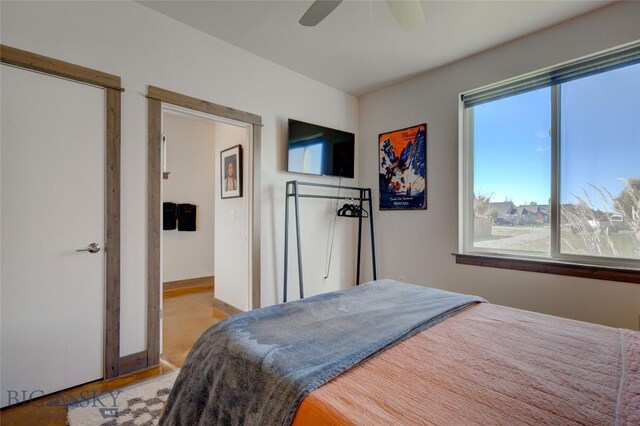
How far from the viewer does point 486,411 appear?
80 centimetres

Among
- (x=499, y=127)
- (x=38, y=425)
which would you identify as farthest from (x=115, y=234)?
(x=499, y=127)

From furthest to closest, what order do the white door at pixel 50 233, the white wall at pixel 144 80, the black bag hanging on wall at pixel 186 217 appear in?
the black bag hanging on wall at pixel 186 217
the white wall at pixel 144 80
the white door at pixel 50 233

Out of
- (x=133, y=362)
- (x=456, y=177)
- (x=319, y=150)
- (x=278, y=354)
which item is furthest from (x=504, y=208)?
(x=133, y=362)

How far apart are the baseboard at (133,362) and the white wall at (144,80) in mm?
48

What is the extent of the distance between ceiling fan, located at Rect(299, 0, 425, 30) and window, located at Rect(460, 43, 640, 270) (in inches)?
59.3

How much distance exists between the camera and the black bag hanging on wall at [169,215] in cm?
449

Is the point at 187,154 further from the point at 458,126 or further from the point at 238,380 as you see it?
the point at 238,380

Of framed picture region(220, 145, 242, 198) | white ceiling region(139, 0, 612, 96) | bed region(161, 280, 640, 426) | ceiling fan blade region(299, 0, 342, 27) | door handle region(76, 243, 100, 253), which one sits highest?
white ceiling region(139, 0, 612, 96)

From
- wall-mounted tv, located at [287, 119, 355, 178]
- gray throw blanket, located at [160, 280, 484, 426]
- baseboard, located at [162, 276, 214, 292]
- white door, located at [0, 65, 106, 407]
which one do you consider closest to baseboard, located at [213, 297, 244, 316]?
baseboard, located at [162, 276, 214, 292]

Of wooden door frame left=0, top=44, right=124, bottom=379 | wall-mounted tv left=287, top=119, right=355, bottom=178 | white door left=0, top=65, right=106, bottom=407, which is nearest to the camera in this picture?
white door left=0, top=65, right=106, bottom=407

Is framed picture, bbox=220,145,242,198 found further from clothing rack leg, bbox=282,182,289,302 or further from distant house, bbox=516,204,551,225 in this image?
distant house, bbox=516,204,551,225

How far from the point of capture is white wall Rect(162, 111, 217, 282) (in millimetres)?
4582

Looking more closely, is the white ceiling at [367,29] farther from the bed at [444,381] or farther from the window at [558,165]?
the bed at [444,381]

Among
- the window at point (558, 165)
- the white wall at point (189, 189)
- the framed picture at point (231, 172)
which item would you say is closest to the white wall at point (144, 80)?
the framed picture at point (231, 172)
